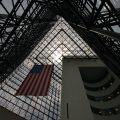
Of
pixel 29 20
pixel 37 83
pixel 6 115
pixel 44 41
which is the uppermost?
pixel 44 41

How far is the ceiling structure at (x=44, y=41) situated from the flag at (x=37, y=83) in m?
4.25

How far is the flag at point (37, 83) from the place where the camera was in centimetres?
1367

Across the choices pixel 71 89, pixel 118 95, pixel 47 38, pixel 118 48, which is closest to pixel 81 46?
pixel 47 38

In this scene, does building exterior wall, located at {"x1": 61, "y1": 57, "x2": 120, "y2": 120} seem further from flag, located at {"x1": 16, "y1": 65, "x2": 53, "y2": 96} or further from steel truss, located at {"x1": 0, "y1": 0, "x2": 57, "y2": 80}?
steel truss, located at {"x1": 0, "y1": 0, "x2": 57, "y2": 80}

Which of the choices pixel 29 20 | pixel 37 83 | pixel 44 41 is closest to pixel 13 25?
pixel 29 20

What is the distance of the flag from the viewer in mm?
13667

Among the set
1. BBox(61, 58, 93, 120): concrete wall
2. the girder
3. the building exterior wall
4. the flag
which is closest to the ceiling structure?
the girder

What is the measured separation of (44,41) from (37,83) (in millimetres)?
29994

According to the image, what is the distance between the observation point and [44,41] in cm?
4409

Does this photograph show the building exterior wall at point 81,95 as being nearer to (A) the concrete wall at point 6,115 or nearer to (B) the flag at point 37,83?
(A) the concrete wall at point 6,115

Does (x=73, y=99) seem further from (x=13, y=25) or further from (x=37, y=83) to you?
(x=13, y=25)

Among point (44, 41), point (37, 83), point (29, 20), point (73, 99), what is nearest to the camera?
point (37, 83)

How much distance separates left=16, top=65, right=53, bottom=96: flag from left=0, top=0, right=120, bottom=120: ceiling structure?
4.25 metres

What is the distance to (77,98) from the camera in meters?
28.2
